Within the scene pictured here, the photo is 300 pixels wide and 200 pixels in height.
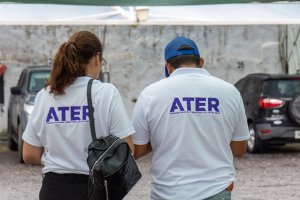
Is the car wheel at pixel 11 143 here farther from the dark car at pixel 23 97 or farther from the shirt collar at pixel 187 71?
the shirt collar at pixel 187 71

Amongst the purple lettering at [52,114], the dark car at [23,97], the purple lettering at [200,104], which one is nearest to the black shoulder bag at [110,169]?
the purple lettering at [52,114]

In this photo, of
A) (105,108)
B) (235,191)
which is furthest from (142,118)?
(235,191)

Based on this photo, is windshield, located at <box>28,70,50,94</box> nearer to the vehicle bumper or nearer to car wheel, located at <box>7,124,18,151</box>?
car wheel, located at <box>7,124,18,151</box>

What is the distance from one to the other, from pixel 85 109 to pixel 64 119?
13 centimetres

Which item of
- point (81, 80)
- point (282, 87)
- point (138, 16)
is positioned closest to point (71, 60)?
point (81, 80)

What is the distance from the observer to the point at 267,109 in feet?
51.4

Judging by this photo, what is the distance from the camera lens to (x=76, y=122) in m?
4.07

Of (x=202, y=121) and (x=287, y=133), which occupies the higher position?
(x=202, y=121)

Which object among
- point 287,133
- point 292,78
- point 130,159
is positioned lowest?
point 287,133

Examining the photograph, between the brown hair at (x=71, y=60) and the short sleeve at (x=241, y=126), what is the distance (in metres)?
0.83

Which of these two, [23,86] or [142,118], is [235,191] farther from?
[142,118]

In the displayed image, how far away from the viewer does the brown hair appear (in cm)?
412

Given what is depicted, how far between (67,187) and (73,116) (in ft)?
1.22

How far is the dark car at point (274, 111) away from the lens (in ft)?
50.8
